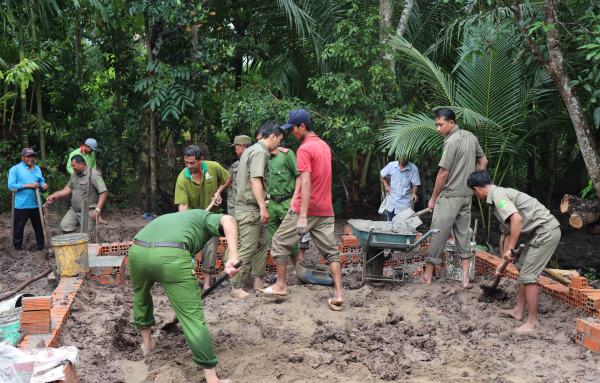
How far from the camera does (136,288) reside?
14.0 ft

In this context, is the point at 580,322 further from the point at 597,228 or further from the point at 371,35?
the point at 371,35

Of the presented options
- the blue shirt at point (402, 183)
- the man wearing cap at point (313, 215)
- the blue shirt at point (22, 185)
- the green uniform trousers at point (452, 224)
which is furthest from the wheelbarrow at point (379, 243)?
the blue shirt at point (22, 185)

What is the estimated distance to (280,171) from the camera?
252 inches

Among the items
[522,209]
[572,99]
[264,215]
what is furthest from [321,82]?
[522,209]

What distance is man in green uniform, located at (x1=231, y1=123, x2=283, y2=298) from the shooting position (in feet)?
19.3

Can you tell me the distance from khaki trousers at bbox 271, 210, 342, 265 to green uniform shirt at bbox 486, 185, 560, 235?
1.67 m

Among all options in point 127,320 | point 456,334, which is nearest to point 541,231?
point 456,334

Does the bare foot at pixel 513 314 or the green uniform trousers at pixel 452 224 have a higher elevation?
the green uniform trousers at pixel 452 224

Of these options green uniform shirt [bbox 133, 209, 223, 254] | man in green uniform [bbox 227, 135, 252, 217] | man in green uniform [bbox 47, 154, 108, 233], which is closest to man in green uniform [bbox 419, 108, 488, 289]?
man in green uniform [bbox 227, 135, 252, 217]

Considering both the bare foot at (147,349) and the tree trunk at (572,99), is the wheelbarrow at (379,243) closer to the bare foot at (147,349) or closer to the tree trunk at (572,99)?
the tree trunk at (572,99)

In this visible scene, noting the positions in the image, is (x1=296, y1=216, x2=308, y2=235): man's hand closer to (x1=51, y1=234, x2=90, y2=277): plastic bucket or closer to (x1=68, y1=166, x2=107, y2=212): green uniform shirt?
(x1=51, y1=234, x2=90, y2=277): plastic bucket

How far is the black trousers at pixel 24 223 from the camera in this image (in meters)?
8.68

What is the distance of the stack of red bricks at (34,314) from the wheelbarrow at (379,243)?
331 centimetres

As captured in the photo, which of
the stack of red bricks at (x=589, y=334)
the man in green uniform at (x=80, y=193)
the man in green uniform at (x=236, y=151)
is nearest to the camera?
the stack of red bricks at (x=589, y=334)
